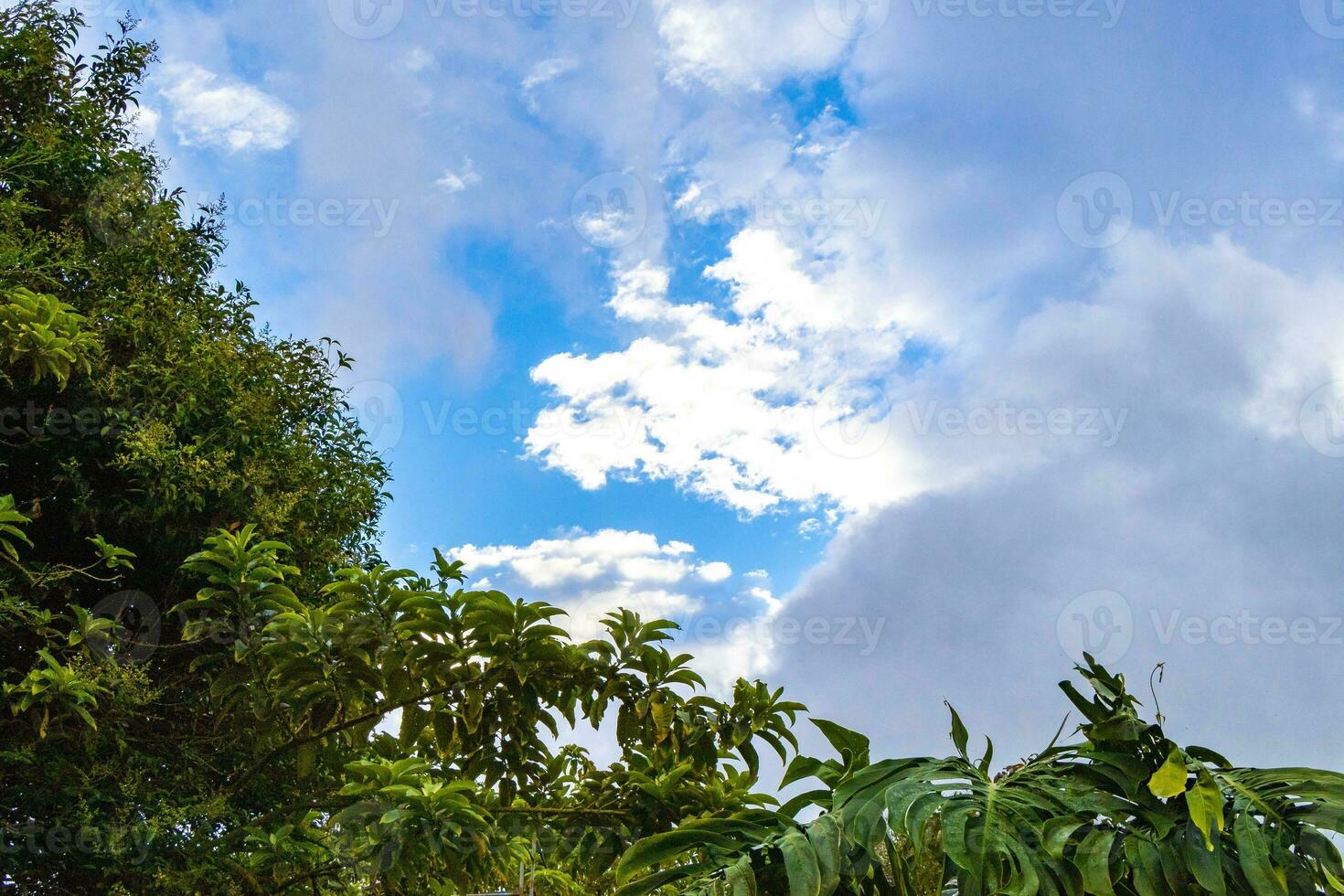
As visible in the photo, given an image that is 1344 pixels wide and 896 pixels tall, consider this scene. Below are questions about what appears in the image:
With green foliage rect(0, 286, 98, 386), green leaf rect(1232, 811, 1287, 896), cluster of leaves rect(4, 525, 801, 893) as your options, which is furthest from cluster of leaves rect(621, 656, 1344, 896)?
green foliage rect(0, 286, 98, 386)

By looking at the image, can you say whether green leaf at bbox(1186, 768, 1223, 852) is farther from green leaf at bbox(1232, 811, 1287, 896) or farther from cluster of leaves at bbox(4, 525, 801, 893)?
cluster of leaves at bbox(4, 525, 801, 893)

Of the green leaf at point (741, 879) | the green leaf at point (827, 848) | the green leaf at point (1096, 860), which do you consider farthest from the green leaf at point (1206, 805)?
the green leaf at point (741, 879)

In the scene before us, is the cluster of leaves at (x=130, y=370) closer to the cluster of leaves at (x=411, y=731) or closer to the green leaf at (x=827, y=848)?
the cluster of leaves at (x=411, y=731)

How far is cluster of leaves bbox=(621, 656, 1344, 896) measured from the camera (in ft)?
4.41

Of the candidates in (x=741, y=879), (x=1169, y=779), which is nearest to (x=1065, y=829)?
(x=1169, y=779)

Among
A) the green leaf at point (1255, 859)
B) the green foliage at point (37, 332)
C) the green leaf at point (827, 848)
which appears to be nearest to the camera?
the green leaf at point (1255, 859)

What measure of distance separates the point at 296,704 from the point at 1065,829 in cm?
259

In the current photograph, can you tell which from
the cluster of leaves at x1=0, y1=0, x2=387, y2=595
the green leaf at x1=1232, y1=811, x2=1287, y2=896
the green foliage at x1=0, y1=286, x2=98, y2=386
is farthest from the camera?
the cluster of leaves at x1=0, y1=0, x2=387, y2=595

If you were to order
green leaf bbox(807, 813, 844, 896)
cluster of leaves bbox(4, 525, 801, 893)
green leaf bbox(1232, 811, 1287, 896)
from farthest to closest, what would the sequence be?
cluster of leaves bbox(4, 525, 801, 893) → green leaf bbox(807, 813, 844, 896) → green leaf bbox(1232, 811, 1287, 896)

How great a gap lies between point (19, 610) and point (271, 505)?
3.62ft

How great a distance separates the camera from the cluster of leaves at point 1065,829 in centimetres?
134

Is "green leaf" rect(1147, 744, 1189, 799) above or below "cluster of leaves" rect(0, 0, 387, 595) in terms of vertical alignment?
below

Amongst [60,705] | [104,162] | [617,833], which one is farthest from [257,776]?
[104,162]

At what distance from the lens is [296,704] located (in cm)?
321
